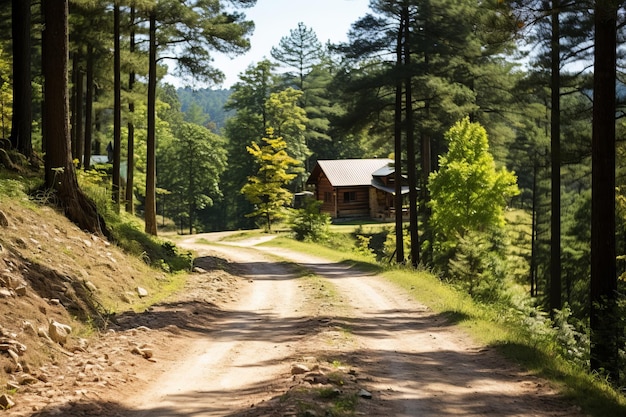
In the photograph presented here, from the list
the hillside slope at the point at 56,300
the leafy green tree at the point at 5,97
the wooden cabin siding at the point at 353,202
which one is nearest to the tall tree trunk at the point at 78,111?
the leafy green tree at the point at 5,97

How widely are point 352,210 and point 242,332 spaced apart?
47.9m

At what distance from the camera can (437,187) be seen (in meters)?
32.1

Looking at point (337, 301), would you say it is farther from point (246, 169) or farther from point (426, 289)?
point (246, 169)

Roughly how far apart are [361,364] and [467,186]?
2377cm

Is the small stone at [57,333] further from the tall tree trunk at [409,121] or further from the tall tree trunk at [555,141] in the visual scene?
the tall tree trunk at [409,121]

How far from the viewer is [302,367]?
829cm

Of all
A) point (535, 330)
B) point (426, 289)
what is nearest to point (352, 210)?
point (426, 289)

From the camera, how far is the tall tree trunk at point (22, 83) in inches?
683

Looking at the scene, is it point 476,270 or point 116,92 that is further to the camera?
point 476,270

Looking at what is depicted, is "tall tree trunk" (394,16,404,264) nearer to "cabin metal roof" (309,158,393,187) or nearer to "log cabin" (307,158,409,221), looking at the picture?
"log cabin" (307,158,409,221)

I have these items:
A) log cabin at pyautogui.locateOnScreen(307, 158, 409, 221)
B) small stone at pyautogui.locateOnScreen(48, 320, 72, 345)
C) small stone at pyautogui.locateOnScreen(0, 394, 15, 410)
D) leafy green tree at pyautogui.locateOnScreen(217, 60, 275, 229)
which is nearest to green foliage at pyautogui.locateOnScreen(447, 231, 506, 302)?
small stone at pyautogui.locateOnScreen(48, 320, 72, 345)

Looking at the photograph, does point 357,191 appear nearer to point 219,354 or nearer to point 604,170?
point 604,170

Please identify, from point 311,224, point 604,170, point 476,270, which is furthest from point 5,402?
point 311,224

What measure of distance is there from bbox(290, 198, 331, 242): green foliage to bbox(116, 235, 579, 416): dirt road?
2514 centimetres
